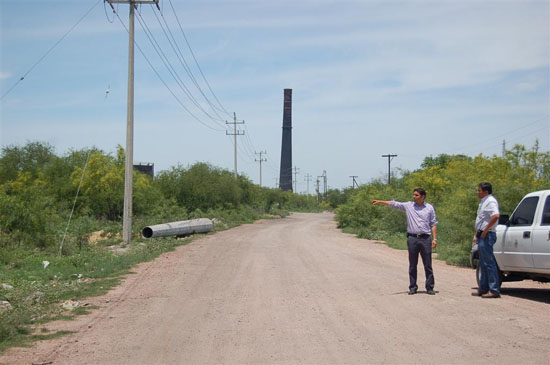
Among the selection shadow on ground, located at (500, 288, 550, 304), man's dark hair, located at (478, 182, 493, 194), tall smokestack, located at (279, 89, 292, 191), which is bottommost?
shadow on ground, located at (500, 288, 550, 304)

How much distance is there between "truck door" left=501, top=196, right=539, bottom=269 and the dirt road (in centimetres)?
74

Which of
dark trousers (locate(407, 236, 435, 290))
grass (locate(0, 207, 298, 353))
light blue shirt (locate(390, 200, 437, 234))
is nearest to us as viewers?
grass (locate(0, 207, 298, 353))

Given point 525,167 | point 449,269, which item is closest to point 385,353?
point 449,269

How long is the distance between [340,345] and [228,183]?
161 ft

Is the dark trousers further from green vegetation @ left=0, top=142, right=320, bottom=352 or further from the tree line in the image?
the tree line

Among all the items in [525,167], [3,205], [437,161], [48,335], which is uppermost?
[437,161]

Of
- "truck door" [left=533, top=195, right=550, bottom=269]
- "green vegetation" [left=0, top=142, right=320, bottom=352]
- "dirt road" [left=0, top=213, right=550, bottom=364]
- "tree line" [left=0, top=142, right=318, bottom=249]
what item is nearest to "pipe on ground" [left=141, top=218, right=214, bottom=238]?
"green vegetation" [left=0, top=142, right=320, bottom=352]

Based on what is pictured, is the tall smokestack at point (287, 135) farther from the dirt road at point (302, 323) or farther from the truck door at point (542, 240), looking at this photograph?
the truck door at point (542, 240)

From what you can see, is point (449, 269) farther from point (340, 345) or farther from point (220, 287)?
point (340, 345)

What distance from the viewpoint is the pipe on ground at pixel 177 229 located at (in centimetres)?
2816

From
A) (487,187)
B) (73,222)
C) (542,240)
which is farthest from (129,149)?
(542,240)

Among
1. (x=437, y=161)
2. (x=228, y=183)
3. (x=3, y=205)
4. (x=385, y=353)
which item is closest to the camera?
(x=385, y=353)

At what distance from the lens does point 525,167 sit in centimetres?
2066

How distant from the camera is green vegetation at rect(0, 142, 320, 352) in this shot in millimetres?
11453
